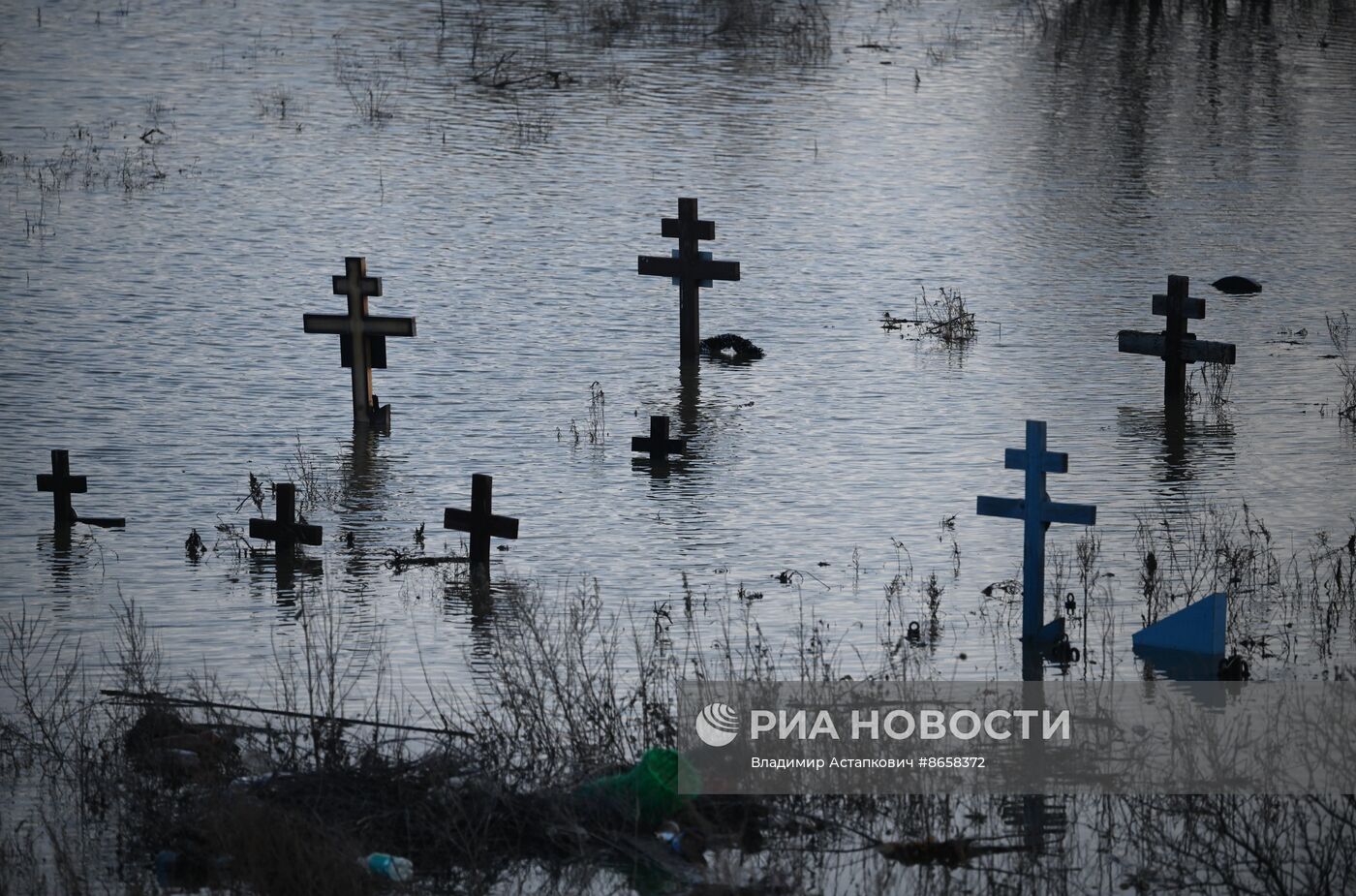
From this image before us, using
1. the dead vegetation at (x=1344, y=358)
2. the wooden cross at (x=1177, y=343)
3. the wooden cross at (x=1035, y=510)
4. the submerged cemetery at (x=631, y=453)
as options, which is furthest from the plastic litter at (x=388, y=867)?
the dead vegetation at (x=1344, y=358)

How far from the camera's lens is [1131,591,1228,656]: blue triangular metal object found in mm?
10305

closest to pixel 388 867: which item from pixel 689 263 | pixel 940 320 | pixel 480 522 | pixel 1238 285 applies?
pixel 480 522

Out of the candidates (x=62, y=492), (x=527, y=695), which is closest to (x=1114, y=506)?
(x=527, y=695)

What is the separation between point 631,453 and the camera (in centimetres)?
1587

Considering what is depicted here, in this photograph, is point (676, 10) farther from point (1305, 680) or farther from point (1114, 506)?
point (1305, 680)

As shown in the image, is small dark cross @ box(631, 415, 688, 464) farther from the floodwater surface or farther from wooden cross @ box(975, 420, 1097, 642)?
wooden cross @ box(975, 420, 1097, 642)

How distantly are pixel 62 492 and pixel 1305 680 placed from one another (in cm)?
866

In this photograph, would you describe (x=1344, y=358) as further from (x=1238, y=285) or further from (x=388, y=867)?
(x=388, y=867)

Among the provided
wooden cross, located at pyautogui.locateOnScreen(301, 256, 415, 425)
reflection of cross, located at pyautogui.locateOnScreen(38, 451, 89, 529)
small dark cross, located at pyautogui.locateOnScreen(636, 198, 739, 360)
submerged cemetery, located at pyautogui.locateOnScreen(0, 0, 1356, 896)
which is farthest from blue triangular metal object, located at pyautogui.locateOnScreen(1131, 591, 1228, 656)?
small dark cross, located at pyautogui.locateOnScreen(636, 198, 739, 360)

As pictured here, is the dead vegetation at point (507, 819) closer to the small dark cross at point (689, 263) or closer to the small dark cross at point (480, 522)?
the small dark cross at point (480, 522)

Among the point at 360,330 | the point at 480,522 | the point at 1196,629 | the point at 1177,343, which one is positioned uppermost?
the point at 360,330

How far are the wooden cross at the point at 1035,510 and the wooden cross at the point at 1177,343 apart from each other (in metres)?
6.56

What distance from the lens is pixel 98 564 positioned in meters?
12.7

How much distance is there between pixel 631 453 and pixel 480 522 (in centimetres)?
370
